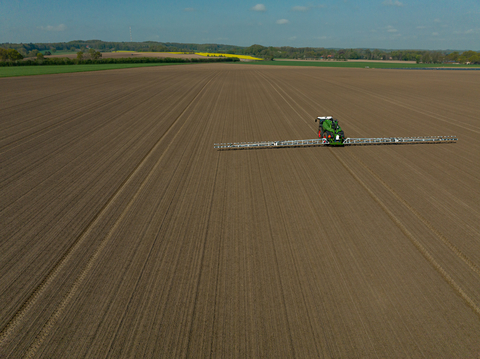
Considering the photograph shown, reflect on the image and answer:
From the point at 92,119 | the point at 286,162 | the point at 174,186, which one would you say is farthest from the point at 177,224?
the point at 92,119

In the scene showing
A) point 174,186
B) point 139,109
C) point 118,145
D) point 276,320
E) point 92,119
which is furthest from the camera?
point 139,109

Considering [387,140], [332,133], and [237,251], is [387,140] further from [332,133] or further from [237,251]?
[237,251]

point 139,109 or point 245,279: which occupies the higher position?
point 139,109

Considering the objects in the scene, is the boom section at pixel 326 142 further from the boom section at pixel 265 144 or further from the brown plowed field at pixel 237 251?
the brown plowed field at pixel 237 251

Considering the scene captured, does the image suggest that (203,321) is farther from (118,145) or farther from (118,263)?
(118,145)

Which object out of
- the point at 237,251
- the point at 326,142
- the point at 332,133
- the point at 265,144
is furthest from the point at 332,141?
the point at 237,251

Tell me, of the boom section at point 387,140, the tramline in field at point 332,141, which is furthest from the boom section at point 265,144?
the boom section at point 387,140

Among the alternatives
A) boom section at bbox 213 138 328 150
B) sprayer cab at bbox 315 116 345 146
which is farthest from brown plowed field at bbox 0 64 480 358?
sprayer cab at bbox 315 116 345 146

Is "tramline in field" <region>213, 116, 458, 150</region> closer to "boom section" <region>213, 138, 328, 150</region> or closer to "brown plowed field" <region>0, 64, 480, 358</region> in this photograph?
"boom section" <region>213, 138, 328, 150</region>

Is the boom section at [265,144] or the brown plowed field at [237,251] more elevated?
the boom section at [265,144]
